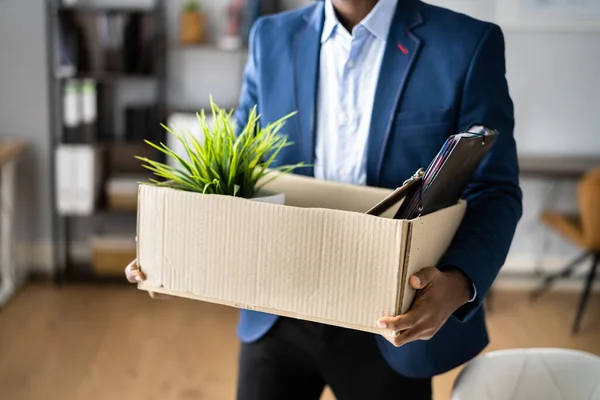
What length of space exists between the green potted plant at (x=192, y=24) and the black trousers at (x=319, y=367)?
292cm

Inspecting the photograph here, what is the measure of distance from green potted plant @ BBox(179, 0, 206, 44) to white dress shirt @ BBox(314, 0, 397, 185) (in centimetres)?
277

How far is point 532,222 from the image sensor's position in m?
4.63

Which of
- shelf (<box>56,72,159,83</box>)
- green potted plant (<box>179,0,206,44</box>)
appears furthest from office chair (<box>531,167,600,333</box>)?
shelf (<box>56,72,159,83</box>)

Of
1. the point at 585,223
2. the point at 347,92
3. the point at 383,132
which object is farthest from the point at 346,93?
the point at 585,223

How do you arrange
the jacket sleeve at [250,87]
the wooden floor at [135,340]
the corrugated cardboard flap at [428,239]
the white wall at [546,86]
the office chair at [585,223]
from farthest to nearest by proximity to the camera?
the white wall at [546,86] < the office chair at [585,223] < the wooden floor at [135,340] < the jacket sleeve at [250,87] < the corrugated cardboard flap at [428,239]

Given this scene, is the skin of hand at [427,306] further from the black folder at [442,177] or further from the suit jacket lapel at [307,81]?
the suit jacket lapel at [307,81]

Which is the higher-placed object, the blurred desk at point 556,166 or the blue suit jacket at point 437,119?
the blue suit jacket at point 437,119

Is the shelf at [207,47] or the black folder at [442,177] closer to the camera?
the black folder at [442,177]

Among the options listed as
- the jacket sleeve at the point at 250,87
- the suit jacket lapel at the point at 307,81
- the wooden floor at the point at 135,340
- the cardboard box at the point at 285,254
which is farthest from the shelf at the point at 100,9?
the cardboard box at the point at 285,254

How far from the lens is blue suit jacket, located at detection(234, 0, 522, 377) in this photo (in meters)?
1.33

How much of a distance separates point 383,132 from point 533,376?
532 mm

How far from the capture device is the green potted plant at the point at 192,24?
411 cm

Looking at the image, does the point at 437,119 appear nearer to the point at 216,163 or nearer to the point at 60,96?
the point at 216,163

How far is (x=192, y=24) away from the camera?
412cm
